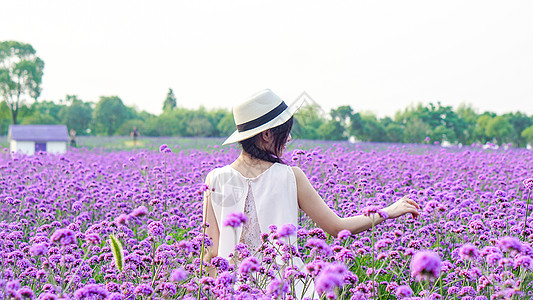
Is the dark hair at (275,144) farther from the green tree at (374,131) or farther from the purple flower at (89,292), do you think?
the green tree at (374,131)

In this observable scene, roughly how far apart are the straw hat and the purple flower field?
42 centimetres

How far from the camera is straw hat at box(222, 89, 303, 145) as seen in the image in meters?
2.60

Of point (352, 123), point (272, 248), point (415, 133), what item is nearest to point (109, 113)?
point (352, 123)

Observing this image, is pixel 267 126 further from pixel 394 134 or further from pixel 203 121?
pixel 203 121

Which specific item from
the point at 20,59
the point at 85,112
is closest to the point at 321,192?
the point at 20,59

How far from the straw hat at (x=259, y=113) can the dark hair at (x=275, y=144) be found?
0.17 ft

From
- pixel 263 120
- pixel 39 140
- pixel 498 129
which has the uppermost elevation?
pixel 498 129

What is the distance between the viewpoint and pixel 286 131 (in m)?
2.69

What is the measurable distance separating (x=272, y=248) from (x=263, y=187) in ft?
1.34

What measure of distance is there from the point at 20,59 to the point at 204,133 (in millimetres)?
23082

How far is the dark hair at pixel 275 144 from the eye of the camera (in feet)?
8.72

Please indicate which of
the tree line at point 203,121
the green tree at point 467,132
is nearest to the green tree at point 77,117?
the tree line at point 203,121

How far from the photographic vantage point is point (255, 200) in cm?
264

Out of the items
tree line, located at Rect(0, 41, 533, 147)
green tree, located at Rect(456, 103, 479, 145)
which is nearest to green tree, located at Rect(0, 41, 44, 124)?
tree line, located at Rect(0, 41, 533, 147)
